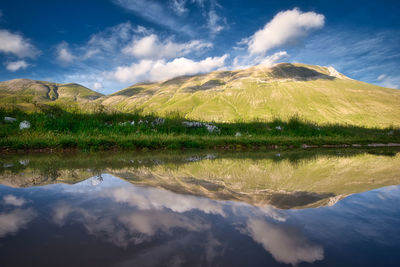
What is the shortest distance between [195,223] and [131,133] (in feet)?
19.9

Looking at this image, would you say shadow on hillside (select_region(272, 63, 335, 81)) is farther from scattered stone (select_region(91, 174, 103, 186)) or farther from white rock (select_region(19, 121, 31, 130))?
scattered stone (select_region(91, 174, 103, 186))

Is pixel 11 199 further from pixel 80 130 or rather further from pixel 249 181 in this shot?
pixel 80 130

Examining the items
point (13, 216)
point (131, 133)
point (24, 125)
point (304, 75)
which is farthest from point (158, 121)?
point (304, 75)

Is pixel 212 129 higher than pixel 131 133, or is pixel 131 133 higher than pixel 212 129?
pixel 212 129

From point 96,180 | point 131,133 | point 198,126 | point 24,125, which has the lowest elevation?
point 96,180

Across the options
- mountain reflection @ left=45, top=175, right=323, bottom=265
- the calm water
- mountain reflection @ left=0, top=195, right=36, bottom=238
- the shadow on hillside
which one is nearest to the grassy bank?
the calm water

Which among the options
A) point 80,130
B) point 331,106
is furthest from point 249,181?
point 331,106

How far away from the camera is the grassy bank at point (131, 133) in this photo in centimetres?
518

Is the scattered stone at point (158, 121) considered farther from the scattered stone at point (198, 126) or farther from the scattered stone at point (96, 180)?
the scattered stone at point (96, 180)

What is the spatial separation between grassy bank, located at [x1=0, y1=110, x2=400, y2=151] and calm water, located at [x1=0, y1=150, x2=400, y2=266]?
3148 millimetres

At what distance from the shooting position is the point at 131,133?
6.94 metres

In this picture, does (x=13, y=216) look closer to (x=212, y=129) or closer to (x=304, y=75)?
(x=212, y=129)

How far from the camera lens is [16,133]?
18.3ft

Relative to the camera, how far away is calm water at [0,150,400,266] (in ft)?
3.14
